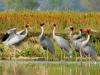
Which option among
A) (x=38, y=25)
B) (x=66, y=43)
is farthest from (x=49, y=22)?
(x=66, y=43)

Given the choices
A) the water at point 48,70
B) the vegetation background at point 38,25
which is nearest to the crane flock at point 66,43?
the vegetation background at point 38,25

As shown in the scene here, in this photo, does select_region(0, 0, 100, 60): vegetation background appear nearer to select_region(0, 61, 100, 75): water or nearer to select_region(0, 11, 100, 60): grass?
select_region(0, 11, 100, 60): grass

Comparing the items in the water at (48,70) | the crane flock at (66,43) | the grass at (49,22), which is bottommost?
the water at (48,70)

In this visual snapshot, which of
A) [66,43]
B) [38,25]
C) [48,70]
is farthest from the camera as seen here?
[38,25]

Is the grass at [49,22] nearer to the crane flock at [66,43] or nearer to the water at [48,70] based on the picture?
the crane flock at [66,43]

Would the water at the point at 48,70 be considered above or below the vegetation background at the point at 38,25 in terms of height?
below

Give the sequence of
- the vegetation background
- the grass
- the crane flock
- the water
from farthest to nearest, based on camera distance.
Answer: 1. the grass
2. the vegetation background
3. the crane flock
4. the water

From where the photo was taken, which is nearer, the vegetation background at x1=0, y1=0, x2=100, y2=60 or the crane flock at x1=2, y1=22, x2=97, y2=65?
the crane flock at x1=2, y1=22, x2=97, y2=65

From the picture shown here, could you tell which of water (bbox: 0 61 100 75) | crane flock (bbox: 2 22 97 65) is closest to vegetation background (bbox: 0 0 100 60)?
crane flock (bbox: 2 22 97 65)

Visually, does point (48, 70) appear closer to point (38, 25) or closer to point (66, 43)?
point (66, 43)

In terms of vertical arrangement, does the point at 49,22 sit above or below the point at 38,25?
above

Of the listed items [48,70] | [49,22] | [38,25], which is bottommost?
[48,70]

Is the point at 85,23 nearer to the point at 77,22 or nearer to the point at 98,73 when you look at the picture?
the point at 77,22

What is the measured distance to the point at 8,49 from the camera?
537 inches
